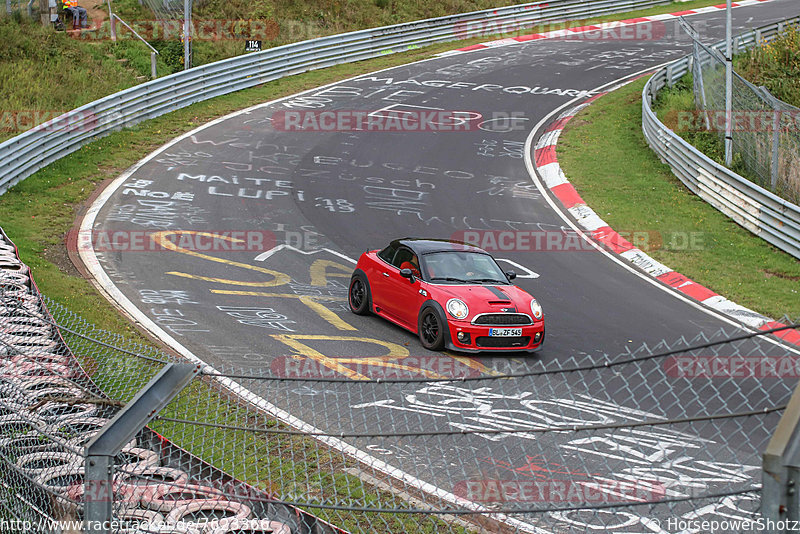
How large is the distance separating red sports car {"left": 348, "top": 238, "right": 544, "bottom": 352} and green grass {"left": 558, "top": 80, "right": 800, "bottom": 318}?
5061 millimetres

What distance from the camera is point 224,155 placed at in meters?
23.9

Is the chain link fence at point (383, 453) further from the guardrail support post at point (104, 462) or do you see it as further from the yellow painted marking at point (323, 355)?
the yellow painted marking at point (323, 355)

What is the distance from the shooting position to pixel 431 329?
40.6 ft

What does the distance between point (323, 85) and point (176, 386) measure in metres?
27.6

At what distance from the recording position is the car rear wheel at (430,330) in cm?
1214

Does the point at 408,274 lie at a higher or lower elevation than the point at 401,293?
higher

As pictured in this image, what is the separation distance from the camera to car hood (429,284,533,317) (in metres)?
12.2

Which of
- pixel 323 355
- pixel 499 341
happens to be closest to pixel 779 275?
pixel 499 341

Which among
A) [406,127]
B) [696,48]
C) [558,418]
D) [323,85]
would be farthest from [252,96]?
[558,418]

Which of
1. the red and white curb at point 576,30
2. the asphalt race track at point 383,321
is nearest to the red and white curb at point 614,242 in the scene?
the asphalt race track at point 383,321

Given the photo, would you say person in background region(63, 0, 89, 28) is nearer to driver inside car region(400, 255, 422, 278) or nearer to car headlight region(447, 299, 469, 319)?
driver inside car region(400, 255, 422, 278)

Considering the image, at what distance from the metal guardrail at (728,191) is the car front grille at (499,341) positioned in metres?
8.08

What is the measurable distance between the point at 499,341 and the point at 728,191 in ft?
33.2

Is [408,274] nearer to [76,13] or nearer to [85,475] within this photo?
[85,475]
